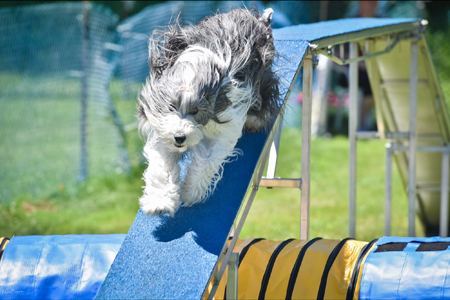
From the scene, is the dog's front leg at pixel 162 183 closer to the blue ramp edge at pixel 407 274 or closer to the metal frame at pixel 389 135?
the blue ramp edge at pixel 407 274

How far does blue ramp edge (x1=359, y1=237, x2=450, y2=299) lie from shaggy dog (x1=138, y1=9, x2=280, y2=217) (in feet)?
3.30

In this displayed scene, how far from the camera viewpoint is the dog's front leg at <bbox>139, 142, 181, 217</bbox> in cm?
261

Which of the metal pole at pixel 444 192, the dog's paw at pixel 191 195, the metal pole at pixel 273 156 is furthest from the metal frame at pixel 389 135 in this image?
the dog's paw at pixel 191 195

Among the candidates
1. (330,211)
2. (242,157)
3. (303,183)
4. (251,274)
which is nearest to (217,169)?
(242,157)

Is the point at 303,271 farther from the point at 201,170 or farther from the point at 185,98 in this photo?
the point at 185,98

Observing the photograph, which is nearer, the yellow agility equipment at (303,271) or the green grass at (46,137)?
the yellow agility equipment at (303,271)

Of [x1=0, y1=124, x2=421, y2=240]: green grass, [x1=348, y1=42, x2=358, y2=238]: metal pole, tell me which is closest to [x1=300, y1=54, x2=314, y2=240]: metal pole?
[x1=348, y1=42, x2=358, y2=238]: metal pole

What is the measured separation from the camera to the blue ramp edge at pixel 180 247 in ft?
7.88

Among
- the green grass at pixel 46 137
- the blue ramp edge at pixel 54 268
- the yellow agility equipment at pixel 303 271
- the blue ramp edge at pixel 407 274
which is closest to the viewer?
the blue ramp edge at pixel 407 274

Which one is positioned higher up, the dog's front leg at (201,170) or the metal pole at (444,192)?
the dog's front leg at (201,170)

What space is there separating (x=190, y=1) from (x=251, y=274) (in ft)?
21.3

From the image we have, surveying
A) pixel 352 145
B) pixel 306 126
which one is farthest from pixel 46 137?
pixel 306 126

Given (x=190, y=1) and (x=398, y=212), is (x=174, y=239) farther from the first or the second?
(x=190, y=1)

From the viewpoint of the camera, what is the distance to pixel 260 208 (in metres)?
7.40
